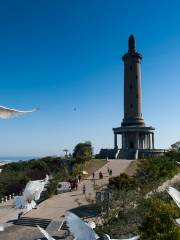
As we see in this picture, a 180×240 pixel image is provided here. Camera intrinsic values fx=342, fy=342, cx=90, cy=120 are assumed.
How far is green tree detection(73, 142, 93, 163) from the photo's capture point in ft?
145

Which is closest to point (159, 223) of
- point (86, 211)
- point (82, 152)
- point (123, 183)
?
point (86, 211)

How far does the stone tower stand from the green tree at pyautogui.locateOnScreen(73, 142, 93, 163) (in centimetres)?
549

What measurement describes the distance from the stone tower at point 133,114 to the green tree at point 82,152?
5.49 metres

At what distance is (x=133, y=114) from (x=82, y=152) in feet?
42.6

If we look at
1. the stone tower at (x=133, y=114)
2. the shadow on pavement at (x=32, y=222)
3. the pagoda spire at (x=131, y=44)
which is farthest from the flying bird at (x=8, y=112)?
the pagoda spire at (x=131, y=44)

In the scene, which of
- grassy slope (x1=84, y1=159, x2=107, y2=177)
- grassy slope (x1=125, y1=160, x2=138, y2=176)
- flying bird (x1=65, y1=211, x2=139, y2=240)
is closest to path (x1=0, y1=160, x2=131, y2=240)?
grassy slope (x1=125, y1=160, x2=138, y2=176)

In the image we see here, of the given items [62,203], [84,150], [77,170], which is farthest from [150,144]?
[62,203]

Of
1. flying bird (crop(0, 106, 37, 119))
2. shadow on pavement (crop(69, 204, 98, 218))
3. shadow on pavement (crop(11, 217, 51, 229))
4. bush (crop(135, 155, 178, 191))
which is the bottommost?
shadow on pavement (crop(11, 217, 51, 229))

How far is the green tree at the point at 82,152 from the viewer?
44.2m

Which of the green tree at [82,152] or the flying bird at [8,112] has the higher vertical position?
the green tree at [82,152]

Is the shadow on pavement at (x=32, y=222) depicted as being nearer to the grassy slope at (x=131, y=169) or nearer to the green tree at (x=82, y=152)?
the grassy slope at (x=131, y=169)

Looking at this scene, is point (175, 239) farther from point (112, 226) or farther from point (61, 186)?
point (61, 186)

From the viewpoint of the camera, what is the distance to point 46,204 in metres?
24.2

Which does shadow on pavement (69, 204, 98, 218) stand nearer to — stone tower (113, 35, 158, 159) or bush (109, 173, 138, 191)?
bush (109, 173, 138, 191)
